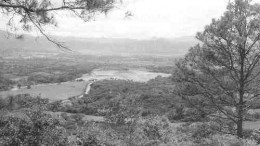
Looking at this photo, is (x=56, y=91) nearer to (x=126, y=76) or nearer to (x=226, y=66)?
(x=126, y=76)

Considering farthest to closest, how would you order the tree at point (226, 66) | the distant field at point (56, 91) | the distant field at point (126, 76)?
the distant field at point (126, 76)
the distant field at point (56, 91)
the tree at point (226, 66)

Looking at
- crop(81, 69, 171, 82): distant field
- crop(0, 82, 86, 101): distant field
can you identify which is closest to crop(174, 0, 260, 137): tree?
crop(0, 82, 86, 101): distant field

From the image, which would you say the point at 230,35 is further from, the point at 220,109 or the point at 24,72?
the point at 24,72

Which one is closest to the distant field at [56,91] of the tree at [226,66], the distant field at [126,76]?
the distant field at [126,76]

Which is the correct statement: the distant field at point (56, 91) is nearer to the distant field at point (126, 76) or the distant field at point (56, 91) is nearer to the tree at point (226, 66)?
the distant field at point (126, 76)

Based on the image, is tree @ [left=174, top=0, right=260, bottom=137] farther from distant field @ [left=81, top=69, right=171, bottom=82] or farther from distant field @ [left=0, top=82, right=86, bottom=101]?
distant field @ [left=81, top=69, right=171, bottom=82]

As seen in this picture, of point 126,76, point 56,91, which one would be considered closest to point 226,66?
point 56,91

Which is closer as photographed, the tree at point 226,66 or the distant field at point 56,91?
the tree at point 226,66

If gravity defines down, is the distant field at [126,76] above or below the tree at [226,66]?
below
